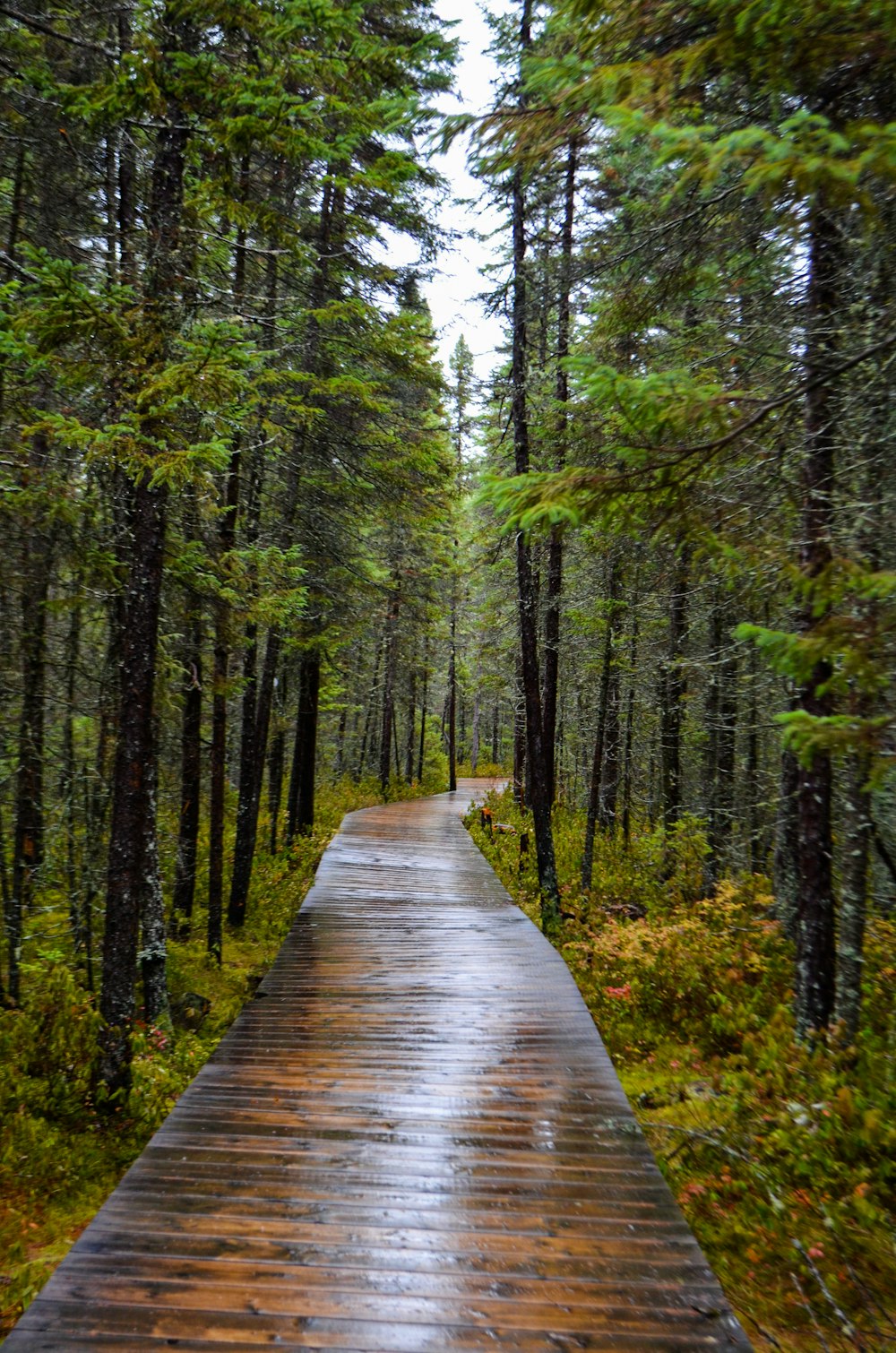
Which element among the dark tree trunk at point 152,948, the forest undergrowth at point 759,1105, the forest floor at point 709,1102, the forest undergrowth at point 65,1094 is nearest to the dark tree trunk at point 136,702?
the forest undergrowth at point 65,1094

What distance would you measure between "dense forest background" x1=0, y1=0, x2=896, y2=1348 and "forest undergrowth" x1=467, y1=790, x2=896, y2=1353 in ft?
0.19

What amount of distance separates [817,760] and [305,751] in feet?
46.1

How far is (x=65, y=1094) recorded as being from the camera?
6613 millimetres

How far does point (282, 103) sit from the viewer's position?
18.2 feet

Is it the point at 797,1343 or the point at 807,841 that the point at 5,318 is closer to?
the point at 807,841

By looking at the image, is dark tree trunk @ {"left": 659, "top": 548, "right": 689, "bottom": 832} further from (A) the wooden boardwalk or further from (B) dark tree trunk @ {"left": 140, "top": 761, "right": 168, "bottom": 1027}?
(B) dark tree trunk @ {"left": 140, "top": 761, "right": 168, "bottom": 1027}

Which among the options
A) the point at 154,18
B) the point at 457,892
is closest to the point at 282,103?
the point at 154,18

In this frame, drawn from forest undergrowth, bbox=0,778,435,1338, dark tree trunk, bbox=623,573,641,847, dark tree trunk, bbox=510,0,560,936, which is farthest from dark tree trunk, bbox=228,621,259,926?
dark tree trunk, bbox=623,573,641,847

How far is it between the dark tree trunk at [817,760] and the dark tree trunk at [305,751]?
1264cm

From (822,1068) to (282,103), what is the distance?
9.47 metres

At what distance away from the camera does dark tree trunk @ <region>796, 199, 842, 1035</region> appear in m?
6.00

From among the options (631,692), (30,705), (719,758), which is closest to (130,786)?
(30,705)

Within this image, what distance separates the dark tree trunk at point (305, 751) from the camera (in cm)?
1758

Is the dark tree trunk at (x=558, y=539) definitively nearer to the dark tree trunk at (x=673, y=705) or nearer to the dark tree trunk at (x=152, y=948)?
the dark tree trunk at (x=673, y=705)
